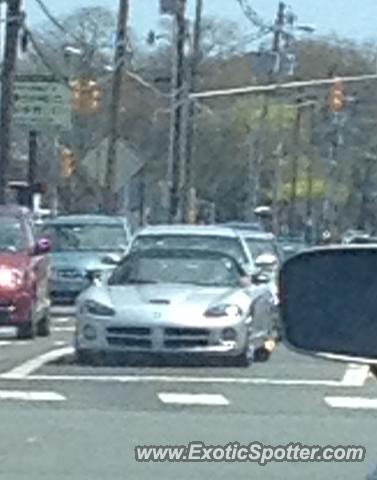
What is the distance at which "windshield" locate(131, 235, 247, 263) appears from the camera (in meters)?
22.0

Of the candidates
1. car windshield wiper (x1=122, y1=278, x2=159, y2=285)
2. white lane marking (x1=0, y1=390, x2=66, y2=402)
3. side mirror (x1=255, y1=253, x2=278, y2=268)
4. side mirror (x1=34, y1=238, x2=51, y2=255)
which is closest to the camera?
white lane marking (x1=0, y1=390, x2=66, y2=402)

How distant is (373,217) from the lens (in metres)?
87.8

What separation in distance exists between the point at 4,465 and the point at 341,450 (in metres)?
2.16

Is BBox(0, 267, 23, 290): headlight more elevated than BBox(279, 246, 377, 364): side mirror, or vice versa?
BBox(279, 246, 377, 364): side mirror

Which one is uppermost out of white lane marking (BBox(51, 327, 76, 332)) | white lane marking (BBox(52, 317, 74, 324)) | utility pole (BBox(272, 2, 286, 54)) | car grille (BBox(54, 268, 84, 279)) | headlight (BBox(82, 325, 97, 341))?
utility pole (BBox(272, 2, 286, 54))

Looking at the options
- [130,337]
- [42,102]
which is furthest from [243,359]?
[42,102]

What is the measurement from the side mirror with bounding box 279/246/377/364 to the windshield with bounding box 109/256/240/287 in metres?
16.8

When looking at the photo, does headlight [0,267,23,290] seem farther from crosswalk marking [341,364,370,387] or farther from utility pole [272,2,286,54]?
utility pole [272,2,286,54]

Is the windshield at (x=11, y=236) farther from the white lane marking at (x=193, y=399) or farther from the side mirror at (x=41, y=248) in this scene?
the white lane marking at (x=193, y=399)

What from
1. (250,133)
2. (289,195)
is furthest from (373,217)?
(289,195)

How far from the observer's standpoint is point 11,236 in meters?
24.9

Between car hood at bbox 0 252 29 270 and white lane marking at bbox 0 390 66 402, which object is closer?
white lane marking at bbox 0 390 66 402

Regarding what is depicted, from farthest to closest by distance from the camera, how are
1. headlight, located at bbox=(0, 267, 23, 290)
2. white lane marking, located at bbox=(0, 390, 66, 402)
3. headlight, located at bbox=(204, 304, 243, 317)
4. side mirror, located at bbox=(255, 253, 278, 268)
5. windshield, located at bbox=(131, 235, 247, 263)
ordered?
headlight, located at bbox=(0, 267, 23, 290), side mirror, located at bbox=(255, 253, 278, 268), windshield, located at bbox=(131, 235, 247, 263), headlight, located at bbox=(204, 304, 243, 317), white lane marking, located at bbox=(0, 390, 66, 402)

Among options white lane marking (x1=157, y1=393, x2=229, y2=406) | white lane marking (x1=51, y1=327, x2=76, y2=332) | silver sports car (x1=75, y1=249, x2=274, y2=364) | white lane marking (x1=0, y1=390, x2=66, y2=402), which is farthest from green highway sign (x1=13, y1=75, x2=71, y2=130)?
white lane marking (x1=157, y1=393, x2=229, y2=406)
